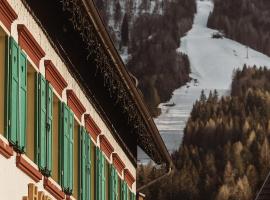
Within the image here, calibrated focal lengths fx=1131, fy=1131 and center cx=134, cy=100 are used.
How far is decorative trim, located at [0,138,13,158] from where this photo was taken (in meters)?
11.8

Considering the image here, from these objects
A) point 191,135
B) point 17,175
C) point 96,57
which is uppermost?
point 191,135

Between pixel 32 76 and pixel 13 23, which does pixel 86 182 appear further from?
pixel 13 23

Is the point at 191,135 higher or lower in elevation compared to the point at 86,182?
higher

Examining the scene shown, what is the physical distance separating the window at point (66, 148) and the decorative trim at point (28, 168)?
1.82 meters

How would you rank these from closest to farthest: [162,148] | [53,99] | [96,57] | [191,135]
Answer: [53,99]
[96,57]
[162,148]
[191,135]

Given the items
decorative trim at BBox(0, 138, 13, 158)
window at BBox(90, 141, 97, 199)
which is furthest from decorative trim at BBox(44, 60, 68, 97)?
window at BBox(90, 141, 97, 199)

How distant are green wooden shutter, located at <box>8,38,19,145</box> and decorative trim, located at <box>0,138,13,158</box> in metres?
0.09

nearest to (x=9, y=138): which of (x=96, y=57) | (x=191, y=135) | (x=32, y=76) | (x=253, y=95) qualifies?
(x=32, y=76)

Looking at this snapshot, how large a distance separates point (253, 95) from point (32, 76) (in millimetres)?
171524

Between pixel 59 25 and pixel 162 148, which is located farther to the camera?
pixel 162 148

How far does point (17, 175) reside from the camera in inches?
501

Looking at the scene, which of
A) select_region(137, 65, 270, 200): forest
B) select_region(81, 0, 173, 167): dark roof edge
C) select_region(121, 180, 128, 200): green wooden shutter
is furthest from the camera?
select_region(137, 65, 270, 200): forest

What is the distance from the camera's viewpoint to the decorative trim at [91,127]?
60.4 feet

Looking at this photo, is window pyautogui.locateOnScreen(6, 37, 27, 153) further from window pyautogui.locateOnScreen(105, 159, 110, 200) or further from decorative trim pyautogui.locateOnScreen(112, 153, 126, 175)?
decorative trim pyautogui.locateOnScreen(112, 153, 126, 175)
